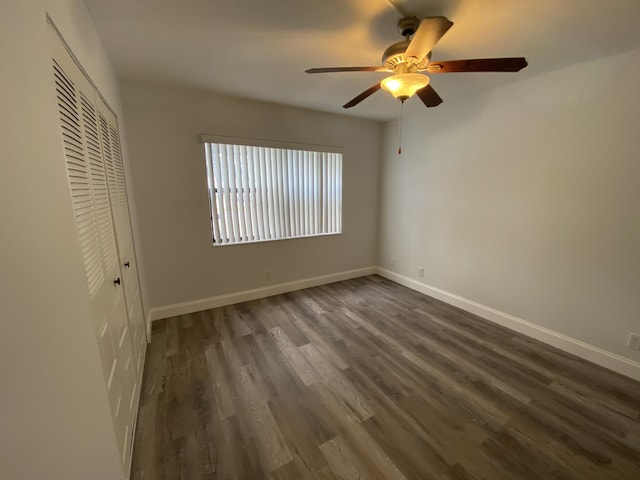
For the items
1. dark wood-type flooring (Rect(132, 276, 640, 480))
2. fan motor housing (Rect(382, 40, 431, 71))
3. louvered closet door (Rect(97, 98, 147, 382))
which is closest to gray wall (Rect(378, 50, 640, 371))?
dark wood-type flooring (Rect(132, 276, 640, 480))

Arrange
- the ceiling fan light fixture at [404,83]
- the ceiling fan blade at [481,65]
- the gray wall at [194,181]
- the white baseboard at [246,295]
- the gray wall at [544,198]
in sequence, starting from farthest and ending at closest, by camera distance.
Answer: the white baseboard at [246,295], the gray wall at [194,181], the gray wall at [544,198], the ceiling fan light fixture at [404,83], the ceiling fan blade at [481,65]

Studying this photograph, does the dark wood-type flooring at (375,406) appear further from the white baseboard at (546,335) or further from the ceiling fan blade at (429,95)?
the ceiling fan blade at (429,95)

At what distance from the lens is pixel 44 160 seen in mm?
813

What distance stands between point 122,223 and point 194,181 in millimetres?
1073

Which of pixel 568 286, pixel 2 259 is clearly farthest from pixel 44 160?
pixel 568 286

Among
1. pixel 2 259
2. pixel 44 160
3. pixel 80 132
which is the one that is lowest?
pixel 2 259

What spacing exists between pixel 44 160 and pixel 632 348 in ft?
12.2

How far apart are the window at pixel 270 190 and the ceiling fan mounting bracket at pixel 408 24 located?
1980 millimetres

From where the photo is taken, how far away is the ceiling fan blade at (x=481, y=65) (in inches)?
53.6

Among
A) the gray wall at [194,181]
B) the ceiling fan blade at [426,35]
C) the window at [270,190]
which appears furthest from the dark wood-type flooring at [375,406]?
the ceiling fan blade at [426,35]

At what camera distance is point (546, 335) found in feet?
8.17

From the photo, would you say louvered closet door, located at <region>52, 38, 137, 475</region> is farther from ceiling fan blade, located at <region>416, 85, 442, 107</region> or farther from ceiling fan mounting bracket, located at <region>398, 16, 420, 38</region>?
ceiling fan blade, located at <region>416, 85, 442, 107</region>

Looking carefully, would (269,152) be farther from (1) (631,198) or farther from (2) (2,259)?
(1) (631,198)

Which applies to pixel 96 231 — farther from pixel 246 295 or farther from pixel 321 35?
pixel 246 295
